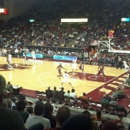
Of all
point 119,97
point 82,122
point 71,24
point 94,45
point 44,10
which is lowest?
point 119,97

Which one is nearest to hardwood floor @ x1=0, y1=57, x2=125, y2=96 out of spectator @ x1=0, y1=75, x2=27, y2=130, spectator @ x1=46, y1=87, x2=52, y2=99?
spectator @ x1=46, y1=87, x2=52, y2=99

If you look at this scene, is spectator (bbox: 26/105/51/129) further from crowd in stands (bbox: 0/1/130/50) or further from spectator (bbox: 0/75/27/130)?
crowd in stands (bbox: 0/1/130/50)

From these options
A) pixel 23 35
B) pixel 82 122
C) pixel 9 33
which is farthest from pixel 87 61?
pixel 82 122

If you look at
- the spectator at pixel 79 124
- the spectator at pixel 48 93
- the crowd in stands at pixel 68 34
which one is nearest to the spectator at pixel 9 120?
the spectator at pixel 79 124

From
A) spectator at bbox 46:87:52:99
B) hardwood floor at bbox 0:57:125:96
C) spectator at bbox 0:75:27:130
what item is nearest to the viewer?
spectator at bbox 0:75:27:130

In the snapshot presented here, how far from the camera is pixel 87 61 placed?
29.8 metres

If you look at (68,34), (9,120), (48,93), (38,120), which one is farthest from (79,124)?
(68,34)

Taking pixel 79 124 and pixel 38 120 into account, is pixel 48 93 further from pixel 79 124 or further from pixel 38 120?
pixel 79 124

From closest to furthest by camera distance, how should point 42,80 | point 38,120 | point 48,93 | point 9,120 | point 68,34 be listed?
point 9,120 < point 38,120 < point 48,93 < point 42,80 < point 68,34

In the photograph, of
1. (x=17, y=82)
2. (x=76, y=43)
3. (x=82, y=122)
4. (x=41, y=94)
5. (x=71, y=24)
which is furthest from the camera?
(x=71, y=24)

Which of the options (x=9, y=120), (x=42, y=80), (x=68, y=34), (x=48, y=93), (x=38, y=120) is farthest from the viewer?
(x=68, y=34)

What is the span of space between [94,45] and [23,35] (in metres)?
15.0

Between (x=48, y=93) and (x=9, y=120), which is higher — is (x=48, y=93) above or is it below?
below

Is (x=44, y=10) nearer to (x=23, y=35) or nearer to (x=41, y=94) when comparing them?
(x=23, y=35)
